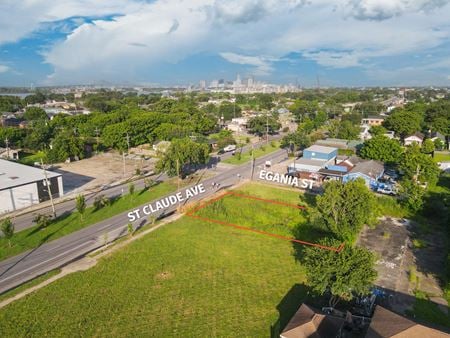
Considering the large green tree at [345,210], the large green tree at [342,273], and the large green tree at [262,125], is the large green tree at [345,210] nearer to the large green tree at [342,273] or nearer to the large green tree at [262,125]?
the large green tree at [342,273]

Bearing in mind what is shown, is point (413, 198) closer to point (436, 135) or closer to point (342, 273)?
point (342, 273)

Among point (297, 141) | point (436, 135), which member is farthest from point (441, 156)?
point (297, 141)

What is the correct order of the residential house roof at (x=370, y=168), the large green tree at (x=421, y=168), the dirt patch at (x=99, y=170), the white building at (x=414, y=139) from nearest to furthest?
the large green tree at (x=421, y=168) → the residential house roof at (x=370, y=168) → the dirt patch at (x=99, y=170) → the white building at (x=414, y=139)

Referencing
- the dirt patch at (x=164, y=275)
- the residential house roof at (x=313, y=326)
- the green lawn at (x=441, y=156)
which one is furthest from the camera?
the green lawn at (x=441, y=156)

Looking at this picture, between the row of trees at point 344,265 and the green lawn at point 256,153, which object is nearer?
the row of trees at point 344,265

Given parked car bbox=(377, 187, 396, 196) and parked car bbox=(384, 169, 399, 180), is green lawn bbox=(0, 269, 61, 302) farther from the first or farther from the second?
parked car bbox=(384, 169, 399, 180)

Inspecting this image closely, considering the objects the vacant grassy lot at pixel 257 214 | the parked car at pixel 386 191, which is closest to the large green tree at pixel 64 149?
the vacant grassy lot at pixel 257 214

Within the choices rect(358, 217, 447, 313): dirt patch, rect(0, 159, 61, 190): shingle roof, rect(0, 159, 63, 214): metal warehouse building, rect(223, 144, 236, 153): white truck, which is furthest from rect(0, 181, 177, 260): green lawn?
rect(223, 144, 236, 153): white truck
